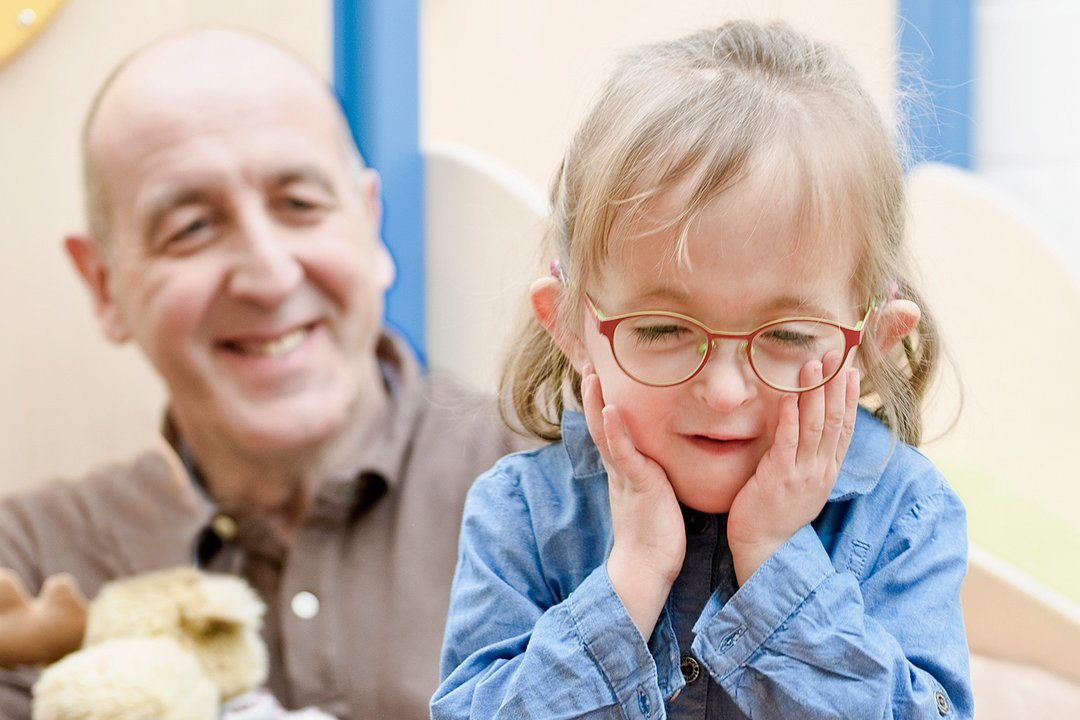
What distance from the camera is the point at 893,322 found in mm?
745

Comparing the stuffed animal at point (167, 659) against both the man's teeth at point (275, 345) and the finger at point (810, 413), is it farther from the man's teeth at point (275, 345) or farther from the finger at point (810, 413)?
the finger at point (810, 413)

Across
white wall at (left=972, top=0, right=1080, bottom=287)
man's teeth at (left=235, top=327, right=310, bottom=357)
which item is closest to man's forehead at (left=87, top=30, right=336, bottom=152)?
man's teeth at (left=235, top=327, right=310, bottom=357)

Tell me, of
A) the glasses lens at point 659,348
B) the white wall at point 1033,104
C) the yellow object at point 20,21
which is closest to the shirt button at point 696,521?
the glasses lens at point 659,348

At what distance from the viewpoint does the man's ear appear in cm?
156

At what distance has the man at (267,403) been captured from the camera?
1382 mm

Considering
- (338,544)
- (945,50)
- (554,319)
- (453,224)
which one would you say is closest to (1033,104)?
(945,50)

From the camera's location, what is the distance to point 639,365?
708mm

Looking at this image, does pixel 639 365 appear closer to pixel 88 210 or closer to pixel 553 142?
pixel 88 210

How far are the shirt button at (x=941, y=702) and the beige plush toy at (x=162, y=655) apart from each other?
2.40 feet

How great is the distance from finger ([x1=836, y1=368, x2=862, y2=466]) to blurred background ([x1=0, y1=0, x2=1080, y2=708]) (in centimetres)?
79

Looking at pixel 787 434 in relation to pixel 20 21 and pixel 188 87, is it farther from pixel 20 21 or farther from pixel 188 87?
pixel 20 21

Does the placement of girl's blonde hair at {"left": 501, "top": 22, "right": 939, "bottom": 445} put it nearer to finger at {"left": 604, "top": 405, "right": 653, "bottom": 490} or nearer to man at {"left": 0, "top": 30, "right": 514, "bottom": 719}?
finger at {"left": 604, "top": 405, "right": 653, "bottom": 490}

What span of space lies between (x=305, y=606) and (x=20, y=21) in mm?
839

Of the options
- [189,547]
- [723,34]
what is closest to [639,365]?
[723,34]
